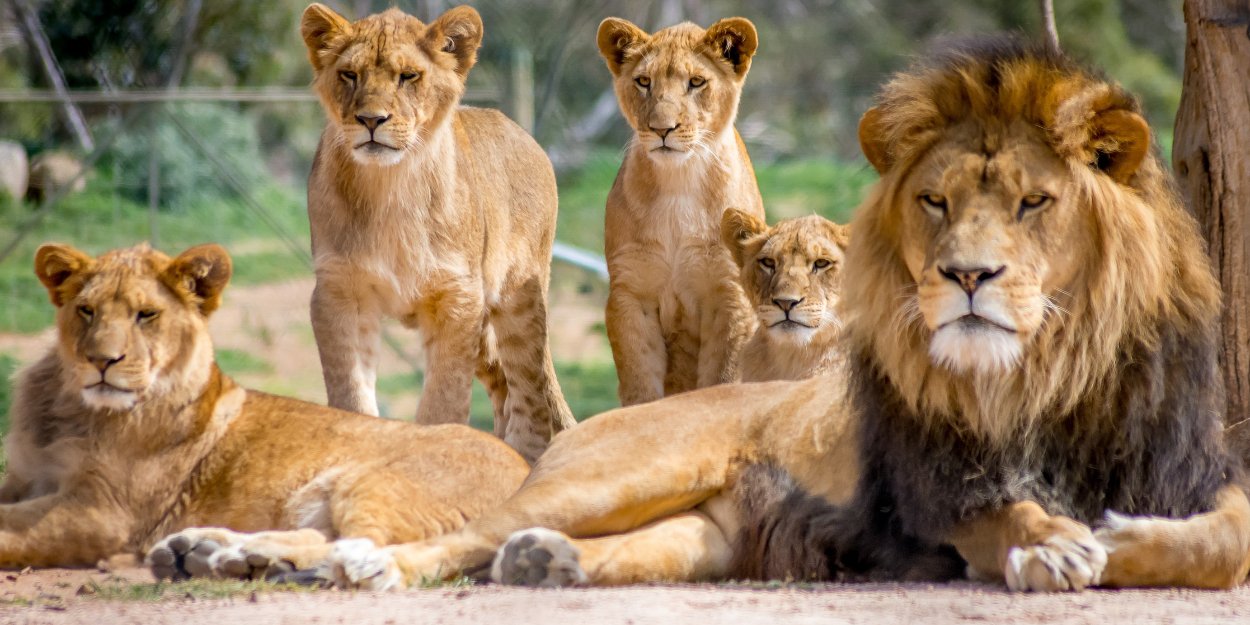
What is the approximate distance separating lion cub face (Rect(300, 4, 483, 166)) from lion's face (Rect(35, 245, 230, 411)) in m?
0.85

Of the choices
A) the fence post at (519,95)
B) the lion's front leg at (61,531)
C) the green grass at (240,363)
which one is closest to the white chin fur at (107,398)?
the lion's front leg at (61,531)

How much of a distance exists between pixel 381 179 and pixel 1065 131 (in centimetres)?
260

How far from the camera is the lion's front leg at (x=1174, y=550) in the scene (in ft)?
10.6

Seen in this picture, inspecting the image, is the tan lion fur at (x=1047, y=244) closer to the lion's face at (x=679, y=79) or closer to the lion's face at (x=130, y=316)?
the lion's face at (x=130, y=316)

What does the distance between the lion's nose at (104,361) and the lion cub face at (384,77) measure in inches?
47.4

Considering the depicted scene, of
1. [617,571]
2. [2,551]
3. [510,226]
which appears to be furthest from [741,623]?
[510,226]

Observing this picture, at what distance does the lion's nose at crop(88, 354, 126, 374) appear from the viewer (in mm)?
4172

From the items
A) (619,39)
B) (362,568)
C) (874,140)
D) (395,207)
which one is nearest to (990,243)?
(874,140)

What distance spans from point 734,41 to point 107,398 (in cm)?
263

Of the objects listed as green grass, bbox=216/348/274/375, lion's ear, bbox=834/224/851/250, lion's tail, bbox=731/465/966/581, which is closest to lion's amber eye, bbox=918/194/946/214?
lion's tail, bbox=731/465/966/581

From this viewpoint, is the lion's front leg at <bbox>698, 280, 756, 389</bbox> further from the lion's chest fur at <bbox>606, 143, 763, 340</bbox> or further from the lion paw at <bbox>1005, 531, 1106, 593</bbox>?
the lion paw at <bbox>1005, 531, 1106, 593</bbox>

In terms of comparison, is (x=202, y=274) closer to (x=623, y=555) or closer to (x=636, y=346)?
(x=623, y=555)

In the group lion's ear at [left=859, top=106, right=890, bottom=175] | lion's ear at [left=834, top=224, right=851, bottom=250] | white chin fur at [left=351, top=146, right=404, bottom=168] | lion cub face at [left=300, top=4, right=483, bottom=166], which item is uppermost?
lion cub face at [left=300, top=4, right=483, bottom=166]

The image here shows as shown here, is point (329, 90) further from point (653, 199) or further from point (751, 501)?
point (751, 501)
